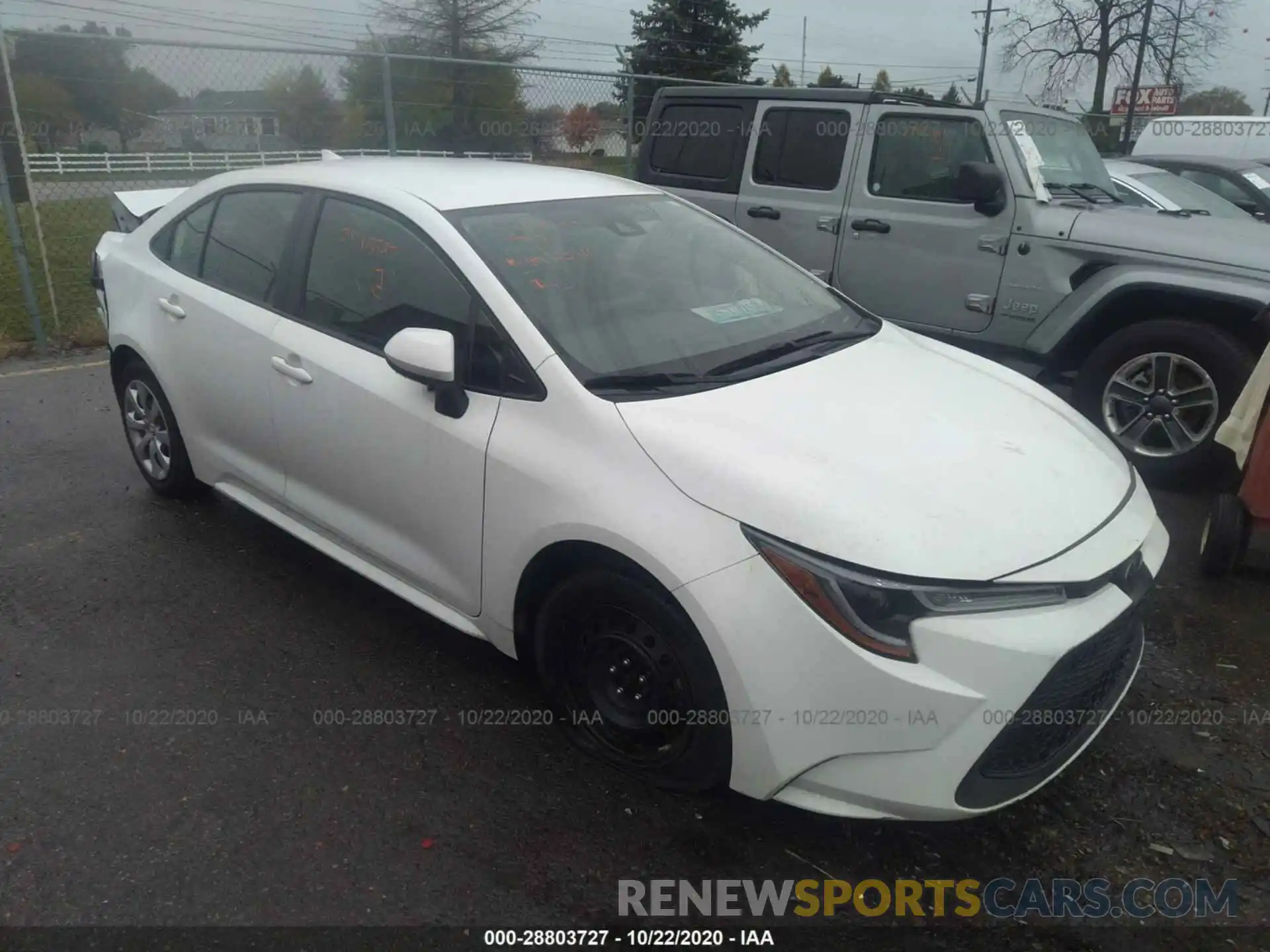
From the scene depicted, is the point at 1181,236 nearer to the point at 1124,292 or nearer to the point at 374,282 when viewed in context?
the point at 1124,292

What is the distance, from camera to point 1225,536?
158 inches

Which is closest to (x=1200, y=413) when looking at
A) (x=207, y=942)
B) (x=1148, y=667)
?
(x=1148, y=667)

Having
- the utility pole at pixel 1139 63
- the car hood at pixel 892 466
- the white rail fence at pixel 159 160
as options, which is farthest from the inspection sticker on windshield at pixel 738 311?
the utility pole at pixel 1139 63

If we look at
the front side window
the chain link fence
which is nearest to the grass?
the chain link fence

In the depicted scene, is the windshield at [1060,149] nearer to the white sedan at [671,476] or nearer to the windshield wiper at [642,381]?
the white sedan at [671,476]

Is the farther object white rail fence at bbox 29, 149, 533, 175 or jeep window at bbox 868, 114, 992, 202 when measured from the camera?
white rail fence at bbox 29, 149, 533, 175

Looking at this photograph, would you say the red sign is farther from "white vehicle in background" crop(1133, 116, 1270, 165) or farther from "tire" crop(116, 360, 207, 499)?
"tire" crop(116, 360, 207, 499)

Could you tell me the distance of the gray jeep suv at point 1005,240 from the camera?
4.98 m

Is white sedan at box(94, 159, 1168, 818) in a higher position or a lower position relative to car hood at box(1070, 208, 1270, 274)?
lower

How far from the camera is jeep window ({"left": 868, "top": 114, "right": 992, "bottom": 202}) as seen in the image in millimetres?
5758

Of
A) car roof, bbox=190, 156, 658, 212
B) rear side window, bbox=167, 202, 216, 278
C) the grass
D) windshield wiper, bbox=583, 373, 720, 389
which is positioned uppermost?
car roof, bbox=190, 156, 658, 212

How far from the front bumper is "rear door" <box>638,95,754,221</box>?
492 cm

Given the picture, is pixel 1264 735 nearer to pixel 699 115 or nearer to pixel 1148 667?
pixel 1148 667

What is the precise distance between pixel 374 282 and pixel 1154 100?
36788 millimetres
